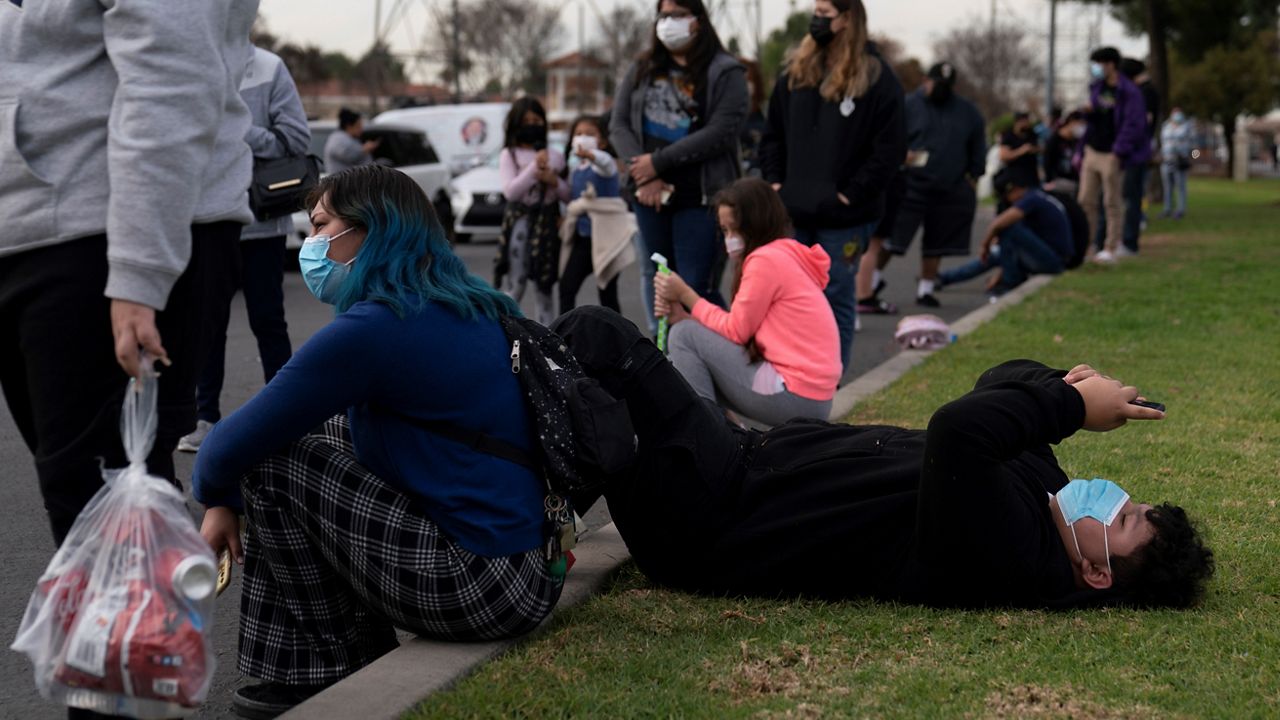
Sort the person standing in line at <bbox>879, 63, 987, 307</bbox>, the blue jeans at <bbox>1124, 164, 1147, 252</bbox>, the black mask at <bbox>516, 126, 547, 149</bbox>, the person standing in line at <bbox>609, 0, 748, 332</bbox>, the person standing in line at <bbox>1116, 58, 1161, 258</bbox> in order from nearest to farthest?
the person standing in line at <bbox>609, 0, 748, 332</bbox> < the black mask at <bbox>516, 126, 547, 149</bbox> < the person standing in line at <bbox>879, 63, 987, 307</bbox> < the person standing in line at <bbox>1116, 58, 1161, 258</bbox> < the blue jeans at <bbox>1124, 164, 1147, 252</bbox>

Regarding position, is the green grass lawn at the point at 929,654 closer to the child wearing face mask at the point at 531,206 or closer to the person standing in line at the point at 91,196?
the person standing in line at the point at 91,196

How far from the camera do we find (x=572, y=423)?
3.29 m

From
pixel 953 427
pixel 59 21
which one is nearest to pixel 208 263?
pixel 59 21

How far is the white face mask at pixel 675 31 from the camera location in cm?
684

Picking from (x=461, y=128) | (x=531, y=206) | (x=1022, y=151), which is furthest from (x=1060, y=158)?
(x=531, y=206)

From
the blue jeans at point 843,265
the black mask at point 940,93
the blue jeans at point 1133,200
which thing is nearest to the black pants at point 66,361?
the blue jeans at point 843,265

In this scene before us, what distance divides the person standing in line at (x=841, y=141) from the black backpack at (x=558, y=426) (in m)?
3.75

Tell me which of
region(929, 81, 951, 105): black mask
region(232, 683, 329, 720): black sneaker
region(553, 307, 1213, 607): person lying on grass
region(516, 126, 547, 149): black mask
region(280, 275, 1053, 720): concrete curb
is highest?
region(929, 81, 951, 105): black mask

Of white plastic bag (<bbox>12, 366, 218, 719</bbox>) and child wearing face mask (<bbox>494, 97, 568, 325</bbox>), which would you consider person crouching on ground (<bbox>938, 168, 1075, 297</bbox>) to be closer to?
child wearing face mask (<bbox>494, 97, 568, 325</bbox>)

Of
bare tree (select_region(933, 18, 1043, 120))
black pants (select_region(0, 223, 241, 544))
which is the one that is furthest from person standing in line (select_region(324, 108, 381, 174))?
bare tree (select_region(933, 18, 1043, 120))

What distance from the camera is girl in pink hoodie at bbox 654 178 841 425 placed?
543 cm

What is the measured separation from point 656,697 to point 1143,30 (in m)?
33.3

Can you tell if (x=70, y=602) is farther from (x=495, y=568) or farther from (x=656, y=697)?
(x=656, y=697)

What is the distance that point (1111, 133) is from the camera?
14.3m
